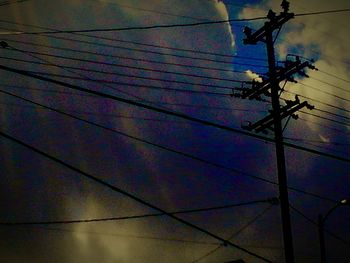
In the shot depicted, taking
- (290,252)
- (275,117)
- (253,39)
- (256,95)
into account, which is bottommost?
(290,252)

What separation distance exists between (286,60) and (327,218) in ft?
24.3

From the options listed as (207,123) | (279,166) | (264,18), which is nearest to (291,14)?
(264,18)

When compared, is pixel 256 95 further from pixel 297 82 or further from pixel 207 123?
pixel 207 123

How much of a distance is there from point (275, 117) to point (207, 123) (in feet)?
24.1

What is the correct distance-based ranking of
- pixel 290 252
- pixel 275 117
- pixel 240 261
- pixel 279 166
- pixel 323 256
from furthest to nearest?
1. pixel 240 261
2. pixel 323 256
3. pixel 275 117
4. pixel 279 166
5. pixel 290 252

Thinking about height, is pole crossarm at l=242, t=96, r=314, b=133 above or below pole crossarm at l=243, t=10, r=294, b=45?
below

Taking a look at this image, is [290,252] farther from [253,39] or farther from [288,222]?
[253,39]

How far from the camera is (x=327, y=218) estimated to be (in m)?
20.4

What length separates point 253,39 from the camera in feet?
59.7

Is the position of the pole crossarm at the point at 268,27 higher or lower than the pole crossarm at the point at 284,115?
higher

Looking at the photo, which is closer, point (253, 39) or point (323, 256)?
point (253, 39)

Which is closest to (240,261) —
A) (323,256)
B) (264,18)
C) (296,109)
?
(323,256)

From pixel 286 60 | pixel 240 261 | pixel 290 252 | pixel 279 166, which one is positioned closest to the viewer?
pixel 290 252

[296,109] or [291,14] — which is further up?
[291,14]
